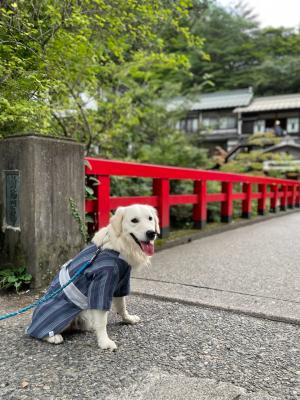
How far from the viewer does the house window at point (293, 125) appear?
1161 inches

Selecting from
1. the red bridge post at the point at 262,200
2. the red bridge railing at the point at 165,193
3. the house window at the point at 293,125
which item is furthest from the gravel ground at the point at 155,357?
the house window at the point at 293,125

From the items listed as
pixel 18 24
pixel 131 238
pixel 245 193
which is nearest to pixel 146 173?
pixel 18 24

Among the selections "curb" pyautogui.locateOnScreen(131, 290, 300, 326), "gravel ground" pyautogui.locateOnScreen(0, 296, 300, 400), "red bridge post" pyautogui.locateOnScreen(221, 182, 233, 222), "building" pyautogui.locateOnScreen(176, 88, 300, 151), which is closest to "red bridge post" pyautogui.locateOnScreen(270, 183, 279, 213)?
"red bridge post" pyautogui.locateOnScreen(221, 182, 233, 222)

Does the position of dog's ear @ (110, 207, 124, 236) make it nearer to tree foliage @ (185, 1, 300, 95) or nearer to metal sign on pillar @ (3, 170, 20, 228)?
metal sign on pillar @ (3, 170, 20, 228)

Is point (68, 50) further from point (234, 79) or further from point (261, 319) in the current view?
point (234, 79)

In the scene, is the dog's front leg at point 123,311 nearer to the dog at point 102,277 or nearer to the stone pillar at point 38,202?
the dog at point 102,277

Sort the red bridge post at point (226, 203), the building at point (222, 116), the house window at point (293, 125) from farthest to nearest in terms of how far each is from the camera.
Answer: the building at point (222, 116) → the house window at point (293, 125) → the red bridge post at point (226, 203)

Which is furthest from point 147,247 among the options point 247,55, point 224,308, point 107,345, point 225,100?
point 247,55

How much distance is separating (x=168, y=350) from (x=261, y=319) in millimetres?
875

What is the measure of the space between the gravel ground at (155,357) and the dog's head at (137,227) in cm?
Answer: 60

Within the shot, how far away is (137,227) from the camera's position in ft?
7.34

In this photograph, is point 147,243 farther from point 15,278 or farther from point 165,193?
point 165,193

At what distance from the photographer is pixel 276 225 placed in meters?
8.46

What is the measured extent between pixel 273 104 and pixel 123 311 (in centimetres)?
3079
